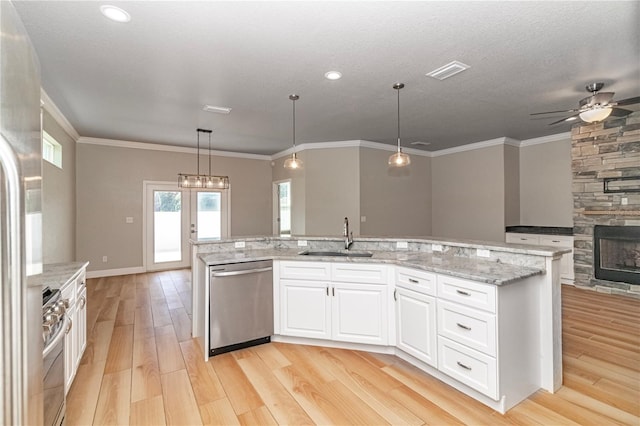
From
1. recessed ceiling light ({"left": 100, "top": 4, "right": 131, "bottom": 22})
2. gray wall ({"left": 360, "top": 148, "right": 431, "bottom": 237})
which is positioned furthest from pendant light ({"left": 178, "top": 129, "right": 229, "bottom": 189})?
recessed ceiling light ({"left": 100, "top": 4, "right": 131, "bottom": 22})

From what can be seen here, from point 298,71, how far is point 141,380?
3052mm

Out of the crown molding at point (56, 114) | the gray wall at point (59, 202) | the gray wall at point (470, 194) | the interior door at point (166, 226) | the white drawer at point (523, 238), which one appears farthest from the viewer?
the interior door at point (166, 226)

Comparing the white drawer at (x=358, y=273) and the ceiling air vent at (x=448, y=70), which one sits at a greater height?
the ceiling air vent at (x=448, y=70)

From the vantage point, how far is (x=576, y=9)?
2135mm

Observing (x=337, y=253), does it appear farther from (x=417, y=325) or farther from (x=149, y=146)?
(x=149, y=146)

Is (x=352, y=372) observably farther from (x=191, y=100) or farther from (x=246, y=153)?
(x=246, y=153)

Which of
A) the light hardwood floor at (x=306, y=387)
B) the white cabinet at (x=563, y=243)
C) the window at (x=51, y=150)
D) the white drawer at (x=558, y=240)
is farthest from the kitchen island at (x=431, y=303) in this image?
the white drawer at (x=558, y=240)

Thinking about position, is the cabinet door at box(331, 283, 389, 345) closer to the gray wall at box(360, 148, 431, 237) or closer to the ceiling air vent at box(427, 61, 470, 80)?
the ceiling air vent at box(427, 61, 470, 80)

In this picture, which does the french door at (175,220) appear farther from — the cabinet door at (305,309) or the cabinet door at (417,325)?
the cabinet door at (417,325)

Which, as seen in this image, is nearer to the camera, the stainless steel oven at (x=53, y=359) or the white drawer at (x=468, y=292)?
the stainless steel oven at (x=53, y=359)

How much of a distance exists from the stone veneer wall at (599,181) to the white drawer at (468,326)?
4.18 meters

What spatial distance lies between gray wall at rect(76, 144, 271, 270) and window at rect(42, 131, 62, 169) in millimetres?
1368

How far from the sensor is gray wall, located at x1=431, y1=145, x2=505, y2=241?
20.4 feet

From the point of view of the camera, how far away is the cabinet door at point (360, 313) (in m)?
2.89
